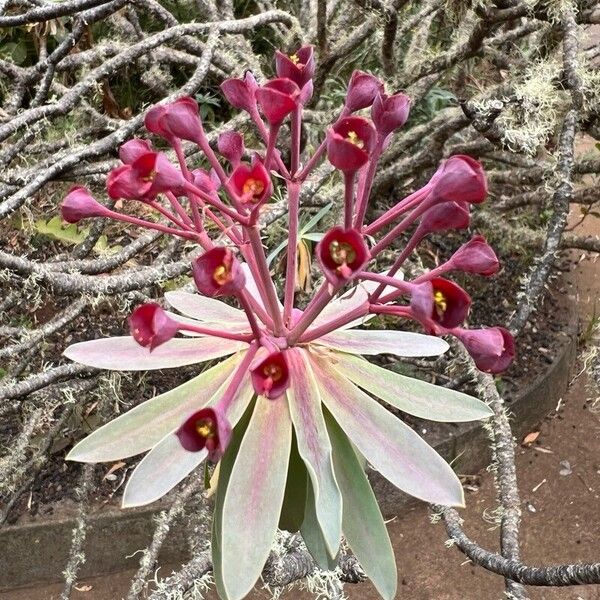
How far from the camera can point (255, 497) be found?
0.73 m

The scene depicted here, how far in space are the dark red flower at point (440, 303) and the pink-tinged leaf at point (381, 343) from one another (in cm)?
23

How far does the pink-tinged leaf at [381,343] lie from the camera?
32.9 inches

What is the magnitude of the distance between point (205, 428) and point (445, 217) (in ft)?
1.01

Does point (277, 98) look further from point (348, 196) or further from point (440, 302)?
point (440, 302)

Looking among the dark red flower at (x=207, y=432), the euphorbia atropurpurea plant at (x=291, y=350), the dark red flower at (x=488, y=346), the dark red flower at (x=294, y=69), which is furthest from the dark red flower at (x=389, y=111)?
the dark red flower at (x=207, y=432)

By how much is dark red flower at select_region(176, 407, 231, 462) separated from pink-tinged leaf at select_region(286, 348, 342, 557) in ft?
0.37

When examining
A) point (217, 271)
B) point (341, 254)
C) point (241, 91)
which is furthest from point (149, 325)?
point (241, 91)

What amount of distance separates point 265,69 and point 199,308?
239 centimetres

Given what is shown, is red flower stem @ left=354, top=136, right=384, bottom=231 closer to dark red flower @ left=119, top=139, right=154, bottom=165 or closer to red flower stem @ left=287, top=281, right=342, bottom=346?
red flower stem @ left=287, top=281, right=342, bottom=346

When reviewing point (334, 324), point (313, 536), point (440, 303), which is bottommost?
point (313, 536)

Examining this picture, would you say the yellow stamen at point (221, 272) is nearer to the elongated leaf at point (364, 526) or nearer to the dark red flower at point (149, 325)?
the dark red flower at point (149, 325)

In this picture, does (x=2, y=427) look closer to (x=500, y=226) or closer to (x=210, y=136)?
(x=210, y=136)

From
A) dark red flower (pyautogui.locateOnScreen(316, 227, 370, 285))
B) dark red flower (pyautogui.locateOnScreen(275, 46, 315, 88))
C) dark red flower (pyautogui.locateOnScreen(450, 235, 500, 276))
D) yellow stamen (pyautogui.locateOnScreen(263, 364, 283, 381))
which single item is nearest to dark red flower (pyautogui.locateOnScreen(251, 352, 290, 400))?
yellow stamen (pyautogui.locateOnScreen(263, 364, 283, 381))

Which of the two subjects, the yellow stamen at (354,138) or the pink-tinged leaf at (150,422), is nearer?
the yellow stamen at (354,138)
